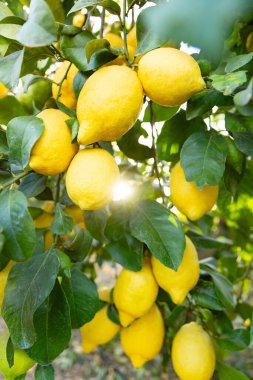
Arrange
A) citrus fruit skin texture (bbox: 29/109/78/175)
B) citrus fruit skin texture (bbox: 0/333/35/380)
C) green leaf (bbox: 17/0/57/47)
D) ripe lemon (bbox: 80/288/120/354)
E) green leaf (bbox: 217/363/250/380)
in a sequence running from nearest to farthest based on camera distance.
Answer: green leaf (bbox: 17/0/57/47), citrus fruit skin texture (bbox: 29/109/78/175), citrus fruit skin texture (bbox: 0/333/35/380), green leaf (bbox: 217/363/250/380), ripe lemon (bbox: 80/288/120/354)

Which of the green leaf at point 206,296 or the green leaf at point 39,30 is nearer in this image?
the green leaf at point 39,30

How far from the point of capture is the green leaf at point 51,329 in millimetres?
664

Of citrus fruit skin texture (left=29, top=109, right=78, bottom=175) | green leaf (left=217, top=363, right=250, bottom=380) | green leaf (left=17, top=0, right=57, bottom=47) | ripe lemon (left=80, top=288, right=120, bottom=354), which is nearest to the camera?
green leaf (left=17, top=0, right=57, bottom=47)

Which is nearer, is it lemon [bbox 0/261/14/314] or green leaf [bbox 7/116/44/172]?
green leaf [bbox 7/116/44/172]

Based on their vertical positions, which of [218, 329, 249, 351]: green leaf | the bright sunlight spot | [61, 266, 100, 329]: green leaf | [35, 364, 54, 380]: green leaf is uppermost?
the bright sunlight spot

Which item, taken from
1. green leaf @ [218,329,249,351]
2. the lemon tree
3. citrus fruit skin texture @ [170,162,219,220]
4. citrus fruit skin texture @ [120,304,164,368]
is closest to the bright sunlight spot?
the lemon tree

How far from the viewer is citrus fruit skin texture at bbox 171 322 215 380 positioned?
779 mm

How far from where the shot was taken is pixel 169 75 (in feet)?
1.84

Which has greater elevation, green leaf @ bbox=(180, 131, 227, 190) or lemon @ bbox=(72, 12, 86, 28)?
lemon @ bbox=(72, 12, 86, 28)

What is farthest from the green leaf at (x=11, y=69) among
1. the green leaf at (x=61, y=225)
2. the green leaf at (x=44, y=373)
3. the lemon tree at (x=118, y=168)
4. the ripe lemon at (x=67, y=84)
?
the green leaf at (x=44, y=373)

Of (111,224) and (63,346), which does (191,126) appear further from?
(63,346)

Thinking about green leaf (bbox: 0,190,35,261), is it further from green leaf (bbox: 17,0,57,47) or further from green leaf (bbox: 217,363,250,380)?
green leaf (bbox: 217,363,250,380)

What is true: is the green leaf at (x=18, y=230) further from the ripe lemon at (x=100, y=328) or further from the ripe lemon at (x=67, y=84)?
the ripe lemon at (x=100, y=328)

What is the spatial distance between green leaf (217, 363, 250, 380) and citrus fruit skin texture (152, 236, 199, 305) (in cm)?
19
